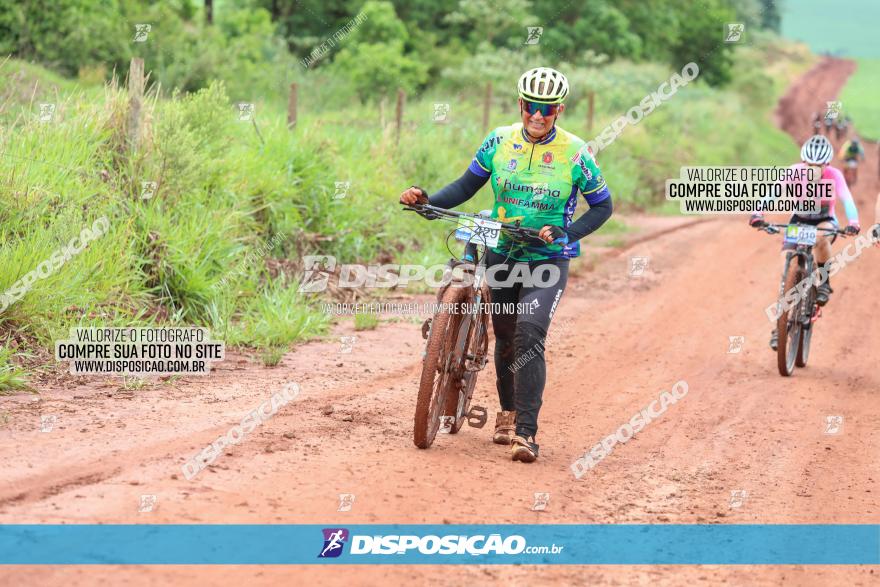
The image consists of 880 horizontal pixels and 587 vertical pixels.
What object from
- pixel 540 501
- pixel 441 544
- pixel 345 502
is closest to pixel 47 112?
pixel 345 502

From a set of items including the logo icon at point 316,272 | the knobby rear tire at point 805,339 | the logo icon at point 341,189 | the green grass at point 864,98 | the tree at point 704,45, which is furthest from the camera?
the green grass at point 864,98

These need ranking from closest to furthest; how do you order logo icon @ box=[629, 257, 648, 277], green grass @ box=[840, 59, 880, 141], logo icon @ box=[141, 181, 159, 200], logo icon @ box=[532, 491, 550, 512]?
logo icon @ box=[532, 491, 550, 512] < logo icon @ box=[141, 181, 159, 200] < logo icon @ box=[629, 257, 648, 277] < green grass @ box=[840, 59, 880, 141]

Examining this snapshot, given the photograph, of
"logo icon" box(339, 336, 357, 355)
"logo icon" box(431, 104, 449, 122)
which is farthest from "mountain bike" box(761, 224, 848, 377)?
"logo icon" box(431, 104, 449, 122)

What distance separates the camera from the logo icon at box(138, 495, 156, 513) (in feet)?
18.4

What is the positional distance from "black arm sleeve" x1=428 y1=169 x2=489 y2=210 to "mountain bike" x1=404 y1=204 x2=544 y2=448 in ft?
0.44

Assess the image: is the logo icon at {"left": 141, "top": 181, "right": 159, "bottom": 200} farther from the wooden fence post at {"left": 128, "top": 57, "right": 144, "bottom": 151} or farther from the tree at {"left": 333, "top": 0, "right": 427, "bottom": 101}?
the tree at {"left": 333, "top": 0, "right": 427, "bottom": 101}

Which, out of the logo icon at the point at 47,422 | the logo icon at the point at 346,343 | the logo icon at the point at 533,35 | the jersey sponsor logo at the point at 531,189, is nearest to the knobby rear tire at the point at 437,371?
the jersey sponsor logo at the point at 531,189

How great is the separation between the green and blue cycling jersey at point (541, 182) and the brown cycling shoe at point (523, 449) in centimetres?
119

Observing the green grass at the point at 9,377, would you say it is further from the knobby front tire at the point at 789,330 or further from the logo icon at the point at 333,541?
the knobby front tire at the point at 789,330

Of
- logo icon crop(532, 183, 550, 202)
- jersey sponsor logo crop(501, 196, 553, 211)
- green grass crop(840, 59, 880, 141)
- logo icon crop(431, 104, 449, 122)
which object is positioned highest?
green grass crop(840, 59, 880, 141)

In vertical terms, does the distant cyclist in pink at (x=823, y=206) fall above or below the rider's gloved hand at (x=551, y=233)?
above

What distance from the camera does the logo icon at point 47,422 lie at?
7219mm

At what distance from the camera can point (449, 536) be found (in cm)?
578

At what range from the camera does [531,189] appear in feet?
23.9
